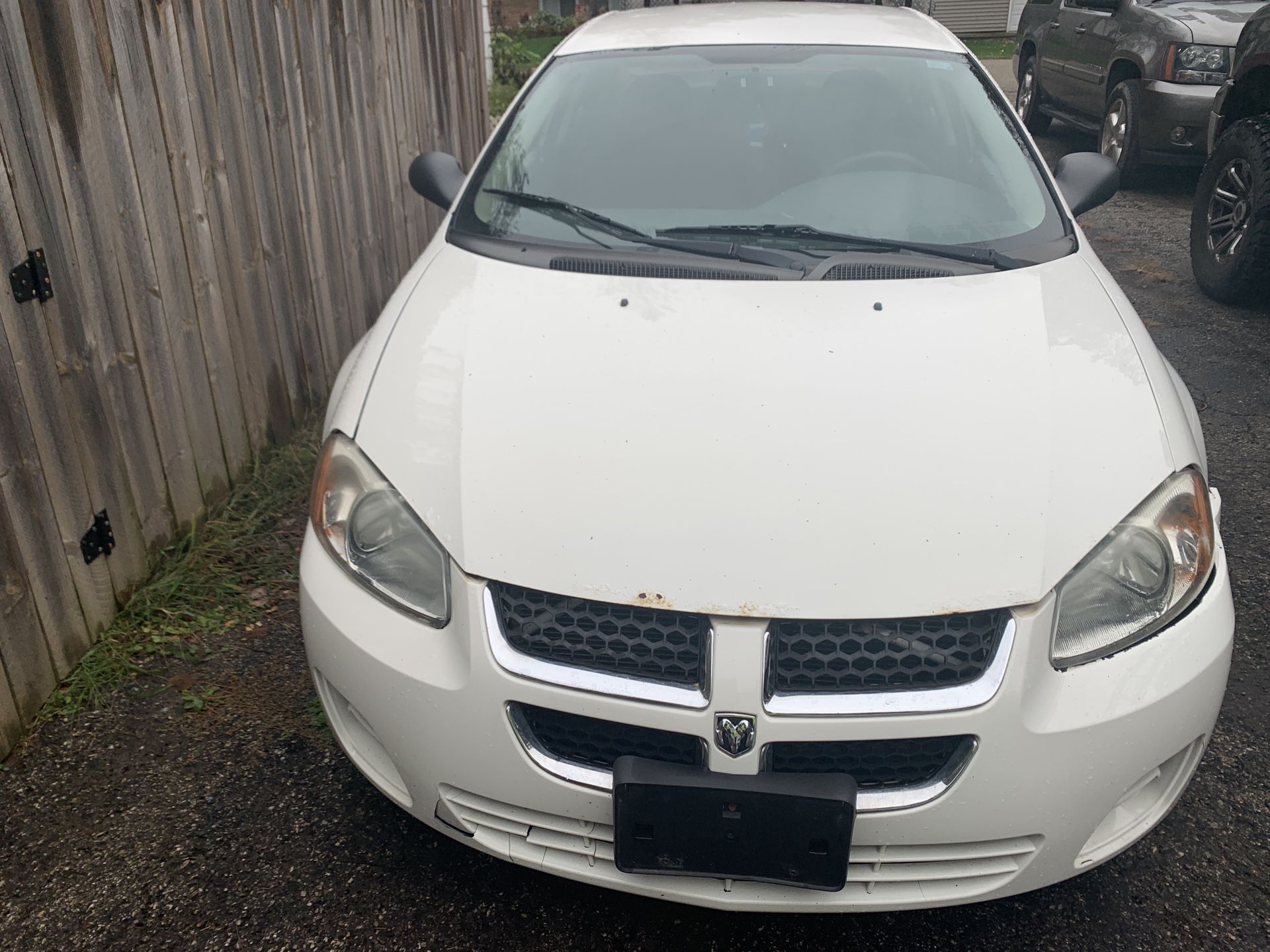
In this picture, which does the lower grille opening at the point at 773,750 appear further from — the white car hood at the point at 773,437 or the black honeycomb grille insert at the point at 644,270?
the black honeycomb grille insert at the point at 644,270

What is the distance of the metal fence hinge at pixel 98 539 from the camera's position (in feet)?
9.00

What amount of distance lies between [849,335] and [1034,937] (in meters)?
1.24

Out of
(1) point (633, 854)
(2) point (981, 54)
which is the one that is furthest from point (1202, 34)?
(2) point (981, 54)

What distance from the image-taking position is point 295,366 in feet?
13.0

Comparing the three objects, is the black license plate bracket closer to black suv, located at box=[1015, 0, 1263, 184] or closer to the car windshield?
the car windshield

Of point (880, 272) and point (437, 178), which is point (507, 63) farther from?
point (880, 272)

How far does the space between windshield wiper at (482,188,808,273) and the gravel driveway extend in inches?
55.7

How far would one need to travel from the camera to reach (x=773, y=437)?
1912 millimetres

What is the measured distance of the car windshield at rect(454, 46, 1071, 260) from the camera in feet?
8.65

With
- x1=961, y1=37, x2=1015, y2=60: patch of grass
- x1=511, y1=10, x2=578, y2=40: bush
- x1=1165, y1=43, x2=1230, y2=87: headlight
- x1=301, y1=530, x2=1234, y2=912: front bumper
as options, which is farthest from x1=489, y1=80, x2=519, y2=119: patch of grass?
x1=511, y1=10, x2=578, y2=40: bush

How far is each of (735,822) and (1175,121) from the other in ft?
22.6

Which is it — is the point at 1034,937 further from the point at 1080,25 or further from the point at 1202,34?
the point at 1080,25

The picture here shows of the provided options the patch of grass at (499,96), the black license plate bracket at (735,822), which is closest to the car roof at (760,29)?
the black license plate bracket at (735,822)

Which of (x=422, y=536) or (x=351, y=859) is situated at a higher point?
(x=422, y=536)
